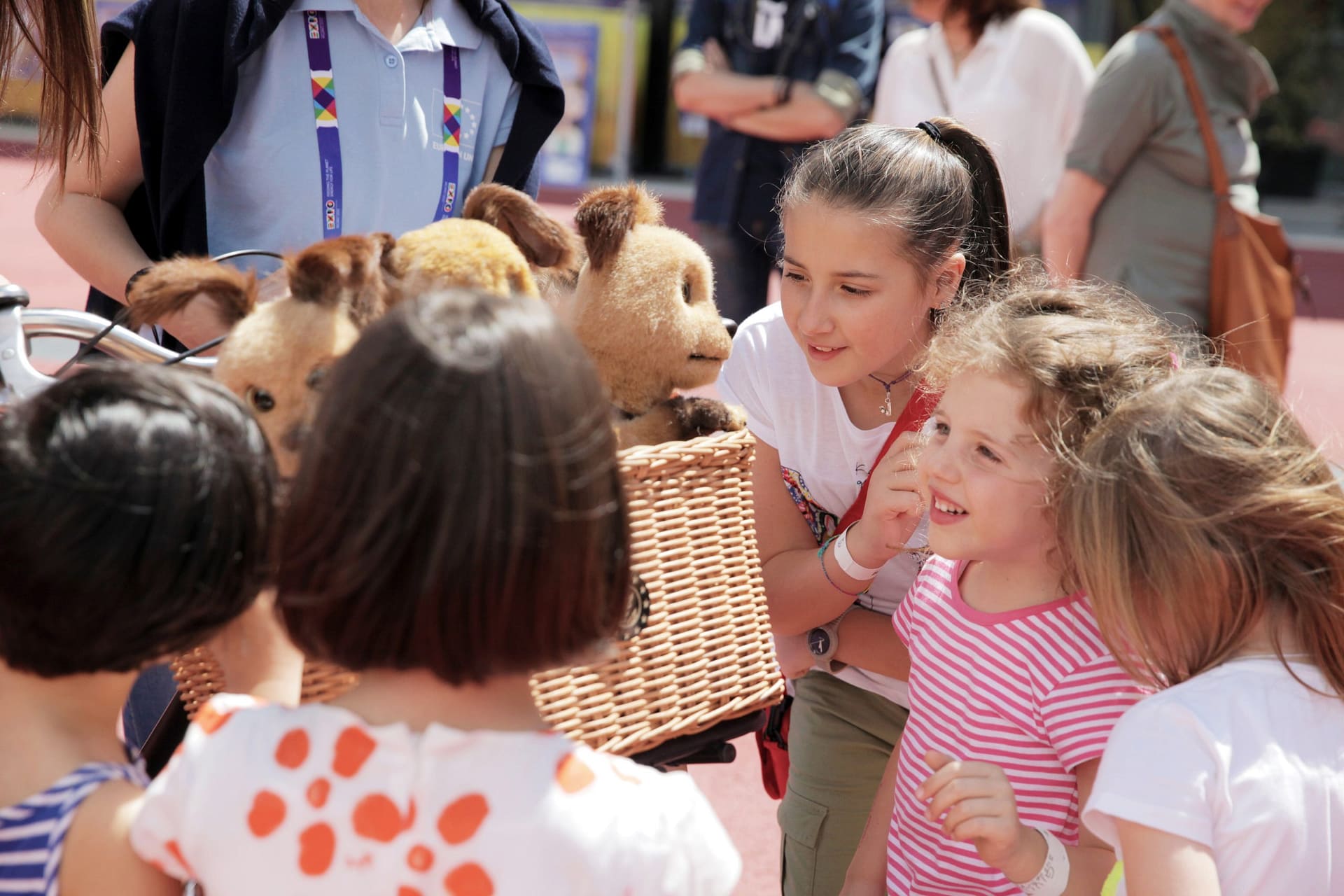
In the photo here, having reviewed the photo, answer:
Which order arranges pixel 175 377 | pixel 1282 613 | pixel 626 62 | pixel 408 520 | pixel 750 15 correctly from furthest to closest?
pixel 626 62 < pixel 750 15 < pixel 1282 613 < pixel 175 377 < pixel 408 520

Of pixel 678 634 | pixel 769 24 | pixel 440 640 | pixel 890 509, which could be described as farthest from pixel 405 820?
pixel 769 24

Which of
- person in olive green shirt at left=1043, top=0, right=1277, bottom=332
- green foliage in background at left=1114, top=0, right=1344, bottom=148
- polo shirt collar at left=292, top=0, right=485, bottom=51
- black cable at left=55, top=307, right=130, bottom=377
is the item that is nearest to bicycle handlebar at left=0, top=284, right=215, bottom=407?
black cable at left=55, top=307, right=130, bottom=377

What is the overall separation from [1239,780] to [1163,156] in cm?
277

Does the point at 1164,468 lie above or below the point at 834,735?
above

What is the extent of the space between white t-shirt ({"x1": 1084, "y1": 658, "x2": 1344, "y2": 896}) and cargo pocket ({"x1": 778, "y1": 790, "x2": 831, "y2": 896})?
2.82 feet

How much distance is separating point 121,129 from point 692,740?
1.30 metres

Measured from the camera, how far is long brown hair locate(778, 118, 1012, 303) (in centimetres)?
Result: 208

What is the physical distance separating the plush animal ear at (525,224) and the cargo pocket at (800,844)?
1146mm

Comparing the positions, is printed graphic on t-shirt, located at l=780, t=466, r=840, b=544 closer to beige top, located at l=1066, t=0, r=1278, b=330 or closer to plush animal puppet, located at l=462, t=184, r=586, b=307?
plush animal puppet, located at l=462, t=184, r=586, b=307

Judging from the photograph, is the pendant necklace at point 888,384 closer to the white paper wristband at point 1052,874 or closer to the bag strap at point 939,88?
the white paper wristband at point 1052,874

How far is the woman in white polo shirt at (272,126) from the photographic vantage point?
1.97m

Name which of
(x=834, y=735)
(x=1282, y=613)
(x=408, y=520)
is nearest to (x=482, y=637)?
(x=408, y=520)

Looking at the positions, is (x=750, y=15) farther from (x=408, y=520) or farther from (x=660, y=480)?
(x=408, y=520)

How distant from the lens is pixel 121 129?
2070mm
